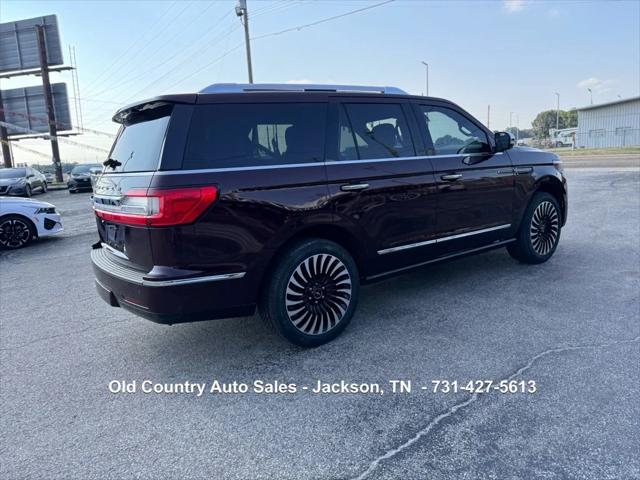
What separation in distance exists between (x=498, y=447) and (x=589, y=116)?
59.8 m

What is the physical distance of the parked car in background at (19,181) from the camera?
18.5 metres

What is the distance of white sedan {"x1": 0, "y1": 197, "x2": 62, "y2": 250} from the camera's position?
8289mm

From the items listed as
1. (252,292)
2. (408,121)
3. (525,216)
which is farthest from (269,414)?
(525,216)

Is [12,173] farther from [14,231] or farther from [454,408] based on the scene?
[454,408]

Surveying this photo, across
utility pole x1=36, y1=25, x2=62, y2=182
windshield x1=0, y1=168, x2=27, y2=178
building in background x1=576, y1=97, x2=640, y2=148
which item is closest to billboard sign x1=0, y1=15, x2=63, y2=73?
utility pole x1=36, y1=25, x2=62, y2=182

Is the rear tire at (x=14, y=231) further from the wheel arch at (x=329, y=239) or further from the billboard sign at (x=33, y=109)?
the billboard sign at (x=33, y=109)

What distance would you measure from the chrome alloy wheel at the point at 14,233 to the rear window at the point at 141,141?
6034mm

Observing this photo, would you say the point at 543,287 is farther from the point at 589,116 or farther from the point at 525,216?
the point at 589,116

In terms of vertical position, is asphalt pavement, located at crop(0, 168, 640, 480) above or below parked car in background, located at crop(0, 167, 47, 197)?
below

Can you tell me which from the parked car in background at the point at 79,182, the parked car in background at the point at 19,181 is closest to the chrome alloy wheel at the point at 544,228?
the parked car in background at the point at 19,181

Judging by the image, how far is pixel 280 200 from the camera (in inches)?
127

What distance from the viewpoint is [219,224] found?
2977mm

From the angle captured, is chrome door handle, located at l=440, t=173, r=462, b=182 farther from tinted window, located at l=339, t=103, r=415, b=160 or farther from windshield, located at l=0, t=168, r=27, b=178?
windshield, located at l=0, t=168, r=27, b=178

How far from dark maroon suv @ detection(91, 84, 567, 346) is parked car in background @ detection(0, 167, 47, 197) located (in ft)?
59.7
